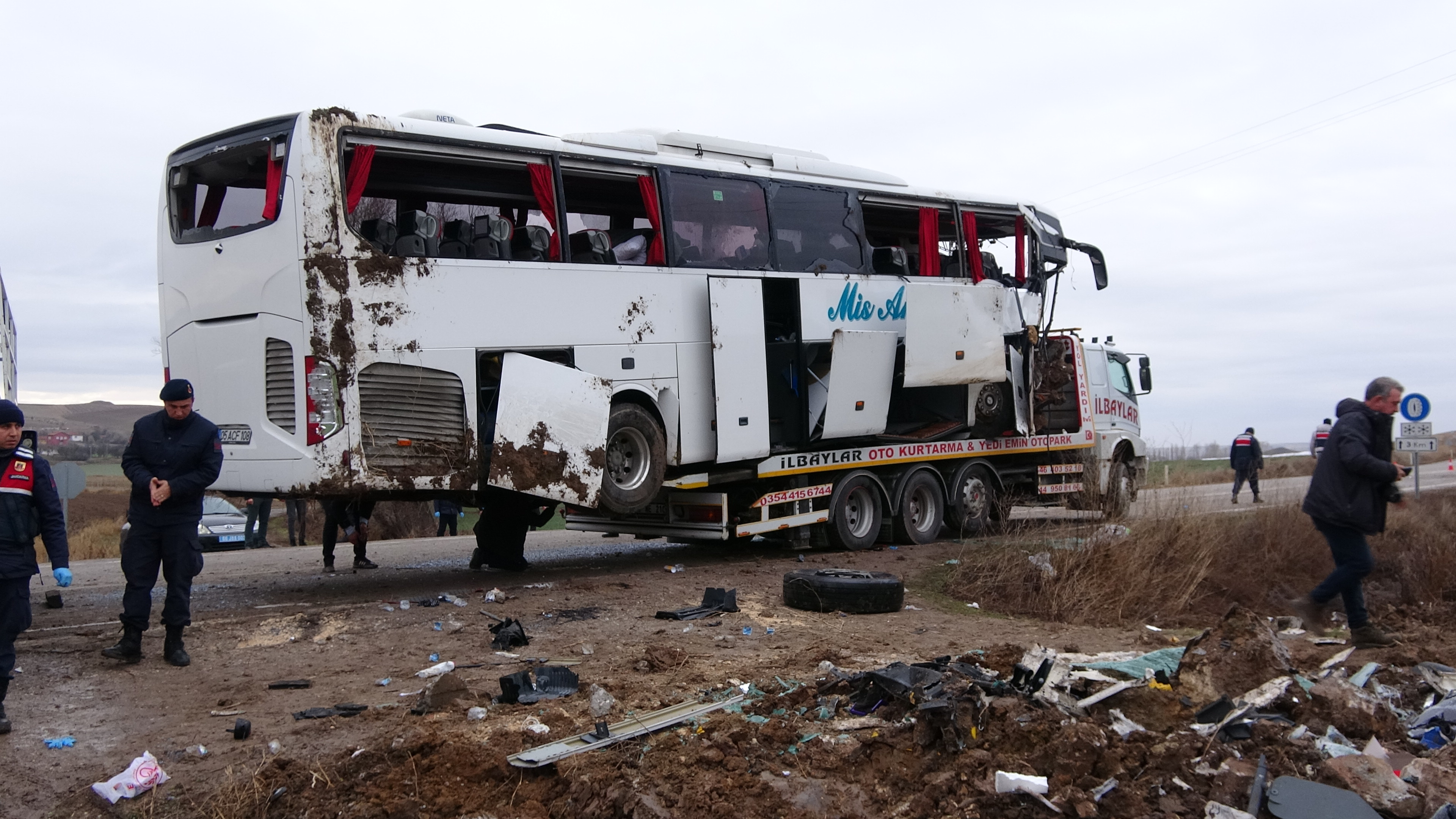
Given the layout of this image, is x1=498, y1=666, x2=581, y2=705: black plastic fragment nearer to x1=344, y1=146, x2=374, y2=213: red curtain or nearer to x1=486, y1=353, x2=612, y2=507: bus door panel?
x1=486, y1=353, x2=612, y2=507: bus door panel

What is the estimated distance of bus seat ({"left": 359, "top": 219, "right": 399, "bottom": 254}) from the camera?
8.60 metres

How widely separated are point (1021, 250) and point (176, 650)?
38.2ft

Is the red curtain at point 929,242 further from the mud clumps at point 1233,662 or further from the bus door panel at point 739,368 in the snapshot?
the mud clumps at point 1233,662

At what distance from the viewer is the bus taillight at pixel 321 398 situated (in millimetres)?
8266

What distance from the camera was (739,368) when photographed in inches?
436

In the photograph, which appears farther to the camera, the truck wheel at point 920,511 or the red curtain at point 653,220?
the truck wheel at point 920,511

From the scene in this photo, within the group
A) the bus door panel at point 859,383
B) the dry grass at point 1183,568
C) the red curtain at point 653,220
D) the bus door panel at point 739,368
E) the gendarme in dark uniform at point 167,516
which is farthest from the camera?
the bus door panel at point 859,383

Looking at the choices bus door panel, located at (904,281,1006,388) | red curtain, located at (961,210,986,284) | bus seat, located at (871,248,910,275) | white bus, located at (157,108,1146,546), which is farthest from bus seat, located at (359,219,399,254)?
red curtain, located at (961,210,986,284)

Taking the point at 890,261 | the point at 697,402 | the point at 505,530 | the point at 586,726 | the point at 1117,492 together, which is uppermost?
the point at 890,261

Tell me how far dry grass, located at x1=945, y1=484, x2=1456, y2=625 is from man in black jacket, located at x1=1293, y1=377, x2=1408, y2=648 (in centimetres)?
257

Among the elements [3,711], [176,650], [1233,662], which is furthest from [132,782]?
[1233,662]

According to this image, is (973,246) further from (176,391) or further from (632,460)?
(176,391)

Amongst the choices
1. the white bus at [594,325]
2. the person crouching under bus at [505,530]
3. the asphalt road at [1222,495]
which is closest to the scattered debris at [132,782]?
the white bus at [594,325]

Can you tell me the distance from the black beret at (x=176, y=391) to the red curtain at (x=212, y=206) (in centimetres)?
247
